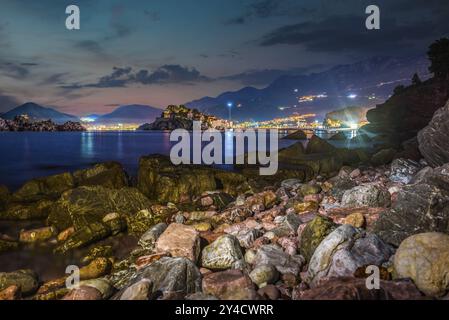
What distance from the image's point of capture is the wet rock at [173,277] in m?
6.46

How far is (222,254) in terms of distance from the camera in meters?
8.04

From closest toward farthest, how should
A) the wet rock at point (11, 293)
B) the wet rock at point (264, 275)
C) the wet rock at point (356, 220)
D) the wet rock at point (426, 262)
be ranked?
the wet rock at point (426, 262), the wet rock at point (264, 275), the wet rock at point (11, 293), the wet rock at point (356, 220)

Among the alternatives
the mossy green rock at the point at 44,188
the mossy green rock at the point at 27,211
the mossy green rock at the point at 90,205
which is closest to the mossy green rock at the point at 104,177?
the mossy green rock at the point at 44,188

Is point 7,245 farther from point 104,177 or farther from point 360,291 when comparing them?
point 360,291

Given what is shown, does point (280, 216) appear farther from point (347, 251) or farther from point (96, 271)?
point (96, 271)

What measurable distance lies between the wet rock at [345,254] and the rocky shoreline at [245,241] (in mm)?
23

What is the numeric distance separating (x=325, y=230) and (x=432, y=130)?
6449mm

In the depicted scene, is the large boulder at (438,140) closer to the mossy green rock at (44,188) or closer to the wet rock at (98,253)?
the wet rock at (98,253)

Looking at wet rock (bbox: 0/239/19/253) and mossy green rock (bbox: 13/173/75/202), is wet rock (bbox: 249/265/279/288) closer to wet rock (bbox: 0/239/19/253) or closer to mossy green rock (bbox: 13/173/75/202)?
wet rock (bbox: 0/239/19/253)

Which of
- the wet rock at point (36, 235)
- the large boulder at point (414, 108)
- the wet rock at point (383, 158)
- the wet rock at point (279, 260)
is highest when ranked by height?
the large boulder at point (414, 108)

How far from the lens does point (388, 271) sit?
6.27m

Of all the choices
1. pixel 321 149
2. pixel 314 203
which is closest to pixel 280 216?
pixel 314 203

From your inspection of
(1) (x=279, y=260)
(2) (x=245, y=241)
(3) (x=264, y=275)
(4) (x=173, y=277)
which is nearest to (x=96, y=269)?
(4) (x=173, y=277)

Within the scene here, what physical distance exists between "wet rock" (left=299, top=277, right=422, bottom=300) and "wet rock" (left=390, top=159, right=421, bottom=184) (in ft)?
32.3
